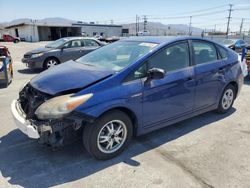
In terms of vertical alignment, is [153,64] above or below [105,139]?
above

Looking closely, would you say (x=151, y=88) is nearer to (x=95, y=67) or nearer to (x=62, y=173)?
(x=95, y=67)

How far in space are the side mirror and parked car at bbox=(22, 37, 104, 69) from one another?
25.0 ft

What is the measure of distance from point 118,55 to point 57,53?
711cm

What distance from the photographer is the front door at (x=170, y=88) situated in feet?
11.3

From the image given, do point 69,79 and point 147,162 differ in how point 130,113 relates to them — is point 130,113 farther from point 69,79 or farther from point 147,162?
point 69,79

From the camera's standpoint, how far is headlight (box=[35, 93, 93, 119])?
277 cm

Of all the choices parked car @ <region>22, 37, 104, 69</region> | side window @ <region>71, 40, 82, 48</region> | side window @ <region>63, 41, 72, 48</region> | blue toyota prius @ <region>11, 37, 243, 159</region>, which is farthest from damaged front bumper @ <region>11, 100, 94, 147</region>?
side window @ <region>71, 40, 82, 48</region>

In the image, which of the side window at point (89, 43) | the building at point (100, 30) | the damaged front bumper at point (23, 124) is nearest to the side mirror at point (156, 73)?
the damaged front bumper at point (23, 124)

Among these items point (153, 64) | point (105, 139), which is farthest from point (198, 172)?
point (153, 64)

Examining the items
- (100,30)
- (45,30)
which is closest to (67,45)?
(45,30)

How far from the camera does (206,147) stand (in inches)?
144

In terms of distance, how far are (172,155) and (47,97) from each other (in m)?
1.90

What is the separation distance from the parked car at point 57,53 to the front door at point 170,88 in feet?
23.8

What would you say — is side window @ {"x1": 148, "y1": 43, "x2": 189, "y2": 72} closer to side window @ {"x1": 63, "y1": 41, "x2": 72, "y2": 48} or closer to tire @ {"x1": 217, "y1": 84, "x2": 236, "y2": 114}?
tire @ {"x1": 217, "y1": 84, "x2": 236, "y2": 114}
